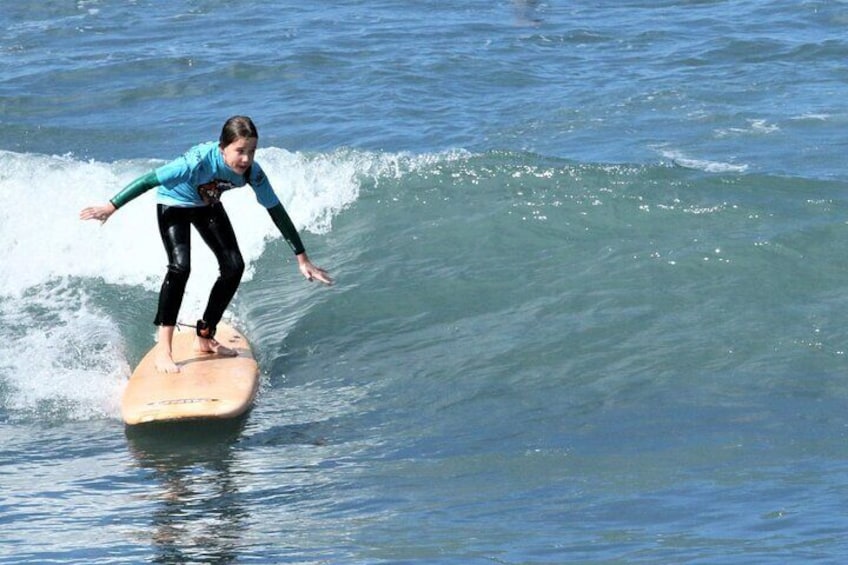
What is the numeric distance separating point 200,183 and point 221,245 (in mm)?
437

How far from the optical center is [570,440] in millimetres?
6859

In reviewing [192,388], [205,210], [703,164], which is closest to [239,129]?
[205,210]

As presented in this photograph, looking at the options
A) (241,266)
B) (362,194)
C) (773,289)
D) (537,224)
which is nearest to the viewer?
(241,266)

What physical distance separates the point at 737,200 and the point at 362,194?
309 centimetres

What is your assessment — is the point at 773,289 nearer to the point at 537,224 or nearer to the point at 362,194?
the point at 537,224

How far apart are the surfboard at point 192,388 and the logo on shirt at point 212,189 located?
38.3 inches

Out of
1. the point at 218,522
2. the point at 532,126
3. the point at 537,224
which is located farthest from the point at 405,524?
the point at 532,126

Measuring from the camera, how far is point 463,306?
30.0 ft

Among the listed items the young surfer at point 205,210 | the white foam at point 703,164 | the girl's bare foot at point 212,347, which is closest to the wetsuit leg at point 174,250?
the young surfer at point 205,210

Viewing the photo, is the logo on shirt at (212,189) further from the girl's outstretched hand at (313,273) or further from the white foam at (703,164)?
the white foam at (703,164)

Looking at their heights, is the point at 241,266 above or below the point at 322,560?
above

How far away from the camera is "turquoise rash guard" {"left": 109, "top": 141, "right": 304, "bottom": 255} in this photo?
6973 millimetres

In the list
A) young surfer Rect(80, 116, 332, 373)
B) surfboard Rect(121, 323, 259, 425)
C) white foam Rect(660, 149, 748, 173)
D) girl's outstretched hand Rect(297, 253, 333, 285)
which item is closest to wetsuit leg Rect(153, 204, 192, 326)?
young surfer Rect(80, 116, 332, 373)

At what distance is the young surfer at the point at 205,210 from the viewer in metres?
6.88
